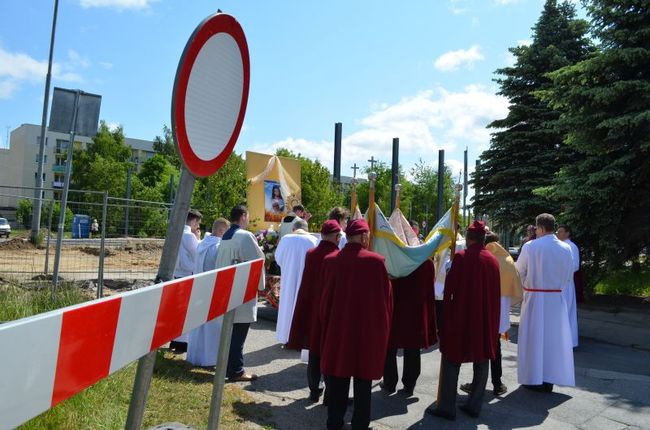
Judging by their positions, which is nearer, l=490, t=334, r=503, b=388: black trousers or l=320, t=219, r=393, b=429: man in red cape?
l=320, t=219, r=393, b=429: man in red cape

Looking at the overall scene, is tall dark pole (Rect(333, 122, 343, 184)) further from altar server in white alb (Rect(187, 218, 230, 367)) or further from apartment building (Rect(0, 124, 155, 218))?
apartment building (Rect(0, 124, 155, 218))

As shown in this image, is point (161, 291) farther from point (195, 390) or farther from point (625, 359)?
point (625, 359)

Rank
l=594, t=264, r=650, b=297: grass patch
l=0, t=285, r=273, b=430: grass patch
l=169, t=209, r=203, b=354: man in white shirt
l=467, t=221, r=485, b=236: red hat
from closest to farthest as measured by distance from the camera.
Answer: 1. l=0, t=285, r=273, b=430: grass patch
2. l=467, t=221, r=485, b=236: red hat
3. l=169, t=209, r=203, b=354: man in white shirt
4. l=594, t=264, r=650, b=297: grass patch

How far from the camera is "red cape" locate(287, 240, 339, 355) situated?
5859 mm

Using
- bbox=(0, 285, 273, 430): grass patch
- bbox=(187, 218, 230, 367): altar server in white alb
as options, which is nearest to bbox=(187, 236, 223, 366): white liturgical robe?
bbox=(187, 218, 230, 367): altar server in white alb

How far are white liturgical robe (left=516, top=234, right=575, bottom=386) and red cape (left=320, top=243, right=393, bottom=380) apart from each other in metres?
2.86

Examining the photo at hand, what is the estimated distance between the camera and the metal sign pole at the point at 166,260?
2.34 meters

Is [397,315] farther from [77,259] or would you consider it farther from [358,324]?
[77,259]

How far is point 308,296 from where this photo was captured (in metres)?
5.99

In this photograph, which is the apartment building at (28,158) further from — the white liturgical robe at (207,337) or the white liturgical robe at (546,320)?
the white liturgical robe at (546,320)

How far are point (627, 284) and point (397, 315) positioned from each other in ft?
40.9

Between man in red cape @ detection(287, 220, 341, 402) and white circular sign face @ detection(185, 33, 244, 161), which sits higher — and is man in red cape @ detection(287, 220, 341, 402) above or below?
below

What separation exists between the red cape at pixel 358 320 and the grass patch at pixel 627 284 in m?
13.0

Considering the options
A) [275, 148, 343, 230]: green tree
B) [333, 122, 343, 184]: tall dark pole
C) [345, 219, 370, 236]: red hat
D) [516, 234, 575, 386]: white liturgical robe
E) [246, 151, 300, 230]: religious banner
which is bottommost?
[516, 234, 575, 386]: white liturgical robe
